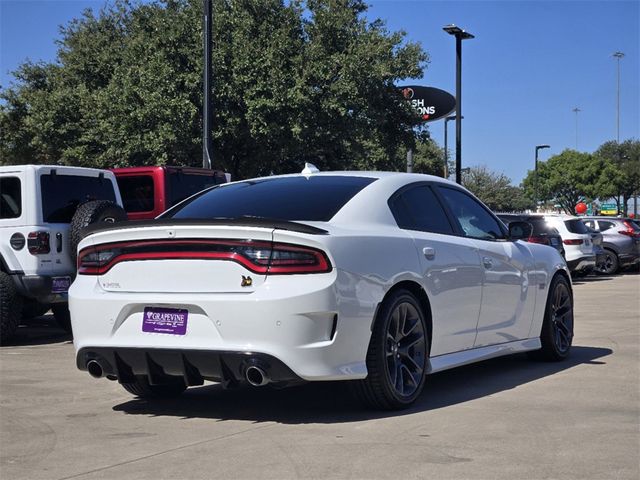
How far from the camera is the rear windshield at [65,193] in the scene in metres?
10.3

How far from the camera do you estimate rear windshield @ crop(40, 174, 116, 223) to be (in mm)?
10297

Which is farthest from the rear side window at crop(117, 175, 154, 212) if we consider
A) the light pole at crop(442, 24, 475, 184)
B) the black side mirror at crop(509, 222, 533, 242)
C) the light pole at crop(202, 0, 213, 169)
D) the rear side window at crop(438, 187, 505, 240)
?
the light pole at crop(442, 24, 475, 184)

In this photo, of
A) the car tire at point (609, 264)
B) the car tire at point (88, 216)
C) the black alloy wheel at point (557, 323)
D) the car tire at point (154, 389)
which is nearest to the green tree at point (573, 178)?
the car tire at point (609, 264)

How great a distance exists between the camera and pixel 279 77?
24.4 m

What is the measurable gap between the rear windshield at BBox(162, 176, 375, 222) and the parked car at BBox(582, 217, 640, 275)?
21.5 m

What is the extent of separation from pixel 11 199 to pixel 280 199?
197 inches

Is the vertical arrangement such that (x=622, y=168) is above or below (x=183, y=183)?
above

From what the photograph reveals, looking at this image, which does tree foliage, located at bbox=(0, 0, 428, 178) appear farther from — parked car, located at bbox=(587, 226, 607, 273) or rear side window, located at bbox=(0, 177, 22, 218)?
rear side window, located at bbox=(0, 177, 22, 218)

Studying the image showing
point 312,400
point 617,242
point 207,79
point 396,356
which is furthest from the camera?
point 617,242

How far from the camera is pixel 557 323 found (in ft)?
27.9

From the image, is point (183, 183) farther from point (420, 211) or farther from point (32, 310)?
point (420, 211)

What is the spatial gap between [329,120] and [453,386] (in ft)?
61.1

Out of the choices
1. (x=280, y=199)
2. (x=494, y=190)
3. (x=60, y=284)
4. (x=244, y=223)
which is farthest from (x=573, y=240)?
(x=494, y=190)

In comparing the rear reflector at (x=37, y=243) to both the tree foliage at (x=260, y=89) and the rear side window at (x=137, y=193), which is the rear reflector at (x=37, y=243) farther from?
the tree foliage at (x=260, y=89)
